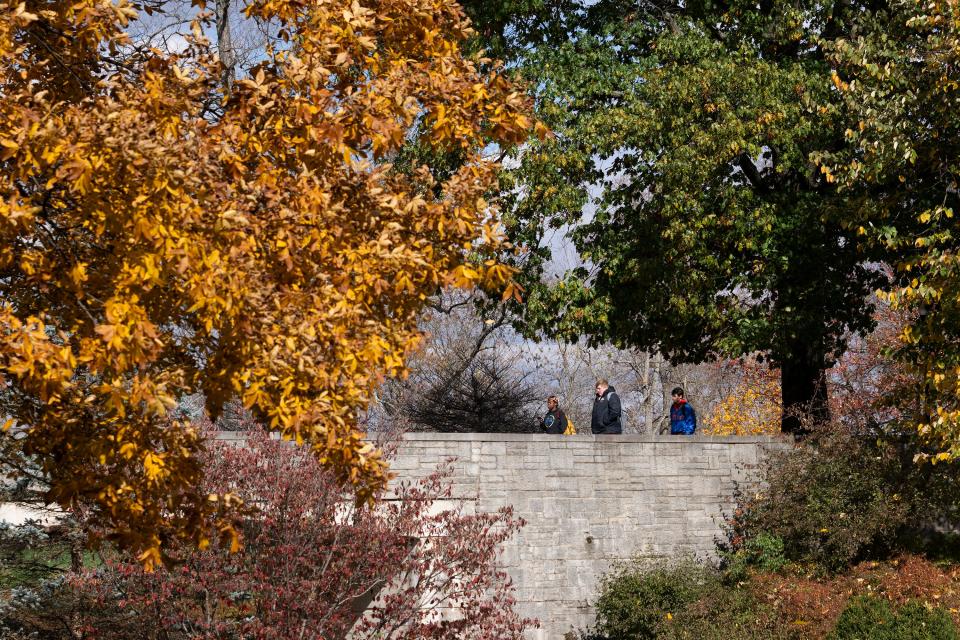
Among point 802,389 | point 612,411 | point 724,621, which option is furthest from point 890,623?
point 802,389

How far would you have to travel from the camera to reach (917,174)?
44.3 feet

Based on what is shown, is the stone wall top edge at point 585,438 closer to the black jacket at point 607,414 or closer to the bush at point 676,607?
the black jacket at point 607,414

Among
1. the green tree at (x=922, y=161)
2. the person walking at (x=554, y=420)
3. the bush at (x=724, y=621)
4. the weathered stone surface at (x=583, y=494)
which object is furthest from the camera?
the person walking at (x=554, y=420)

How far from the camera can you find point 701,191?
15.3 metres

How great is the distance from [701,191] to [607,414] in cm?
336

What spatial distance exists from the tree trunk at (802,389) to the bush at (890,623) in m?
4.78

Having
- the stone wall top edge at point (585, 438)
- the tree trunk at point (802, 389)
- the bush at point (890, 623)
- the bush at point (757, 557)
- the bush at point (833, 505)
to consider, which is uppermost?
the tree trunk at point (802, 389)

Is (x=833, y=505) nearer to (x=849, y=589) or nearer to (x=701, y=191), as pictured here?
(x=849, y=589)

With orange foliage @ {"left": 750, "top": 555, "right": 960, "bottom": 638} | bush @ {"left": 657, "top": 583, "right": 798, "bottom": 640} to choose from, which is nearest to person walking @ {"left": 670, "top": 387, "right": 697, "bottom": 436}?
orange foliage @ {"left": 750, "top": 555, "right": 960, "bottom": 638}

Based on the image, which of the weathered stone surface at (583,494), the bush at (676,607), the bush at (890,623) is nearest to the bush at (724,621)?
the bush at (676,607)

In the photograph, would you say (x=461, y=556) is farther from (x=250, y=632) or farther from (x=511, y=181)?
(x=511, y=181)

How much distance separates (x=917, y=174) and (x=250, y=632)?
31.0 ft

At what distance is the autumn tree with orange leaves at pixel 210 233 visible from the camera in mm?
5332

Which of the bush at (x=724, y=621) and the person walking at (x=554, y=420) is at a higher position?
the person walking at (x=554, y=420)
